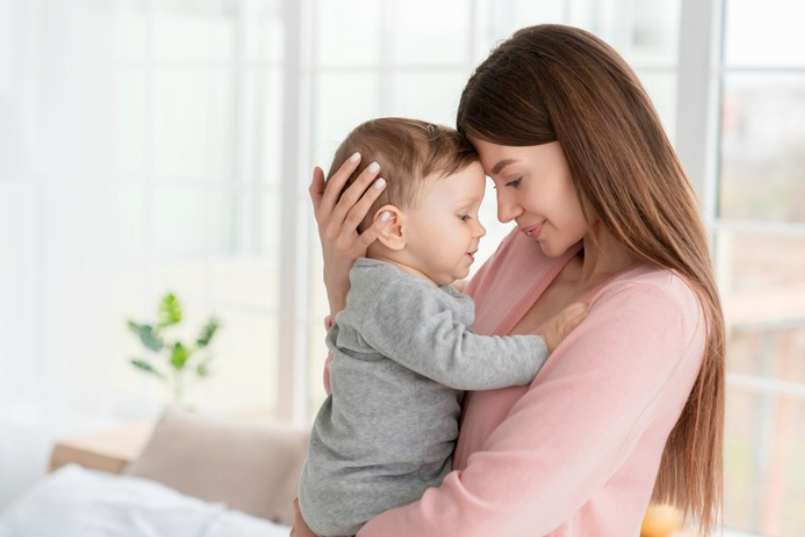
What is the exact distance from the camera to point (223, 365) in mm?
5008

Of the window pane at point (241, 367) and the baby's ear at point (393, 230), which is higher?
the baby's ear at point (393, 230)

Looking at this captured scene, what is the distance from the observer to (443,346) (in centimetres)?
151

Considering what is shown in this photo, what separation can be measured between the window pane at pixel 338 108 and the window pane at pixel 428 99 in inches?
3.0

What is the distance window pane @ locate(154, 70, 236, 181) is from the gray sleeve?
115 inches

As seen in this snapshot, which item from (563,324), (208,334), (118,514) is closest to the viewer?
(563,324)

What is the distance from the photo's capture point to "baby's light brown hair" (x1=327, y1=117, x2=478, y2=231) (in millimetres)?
1590

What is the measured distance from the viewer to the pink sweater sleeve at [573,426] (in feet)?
4.65

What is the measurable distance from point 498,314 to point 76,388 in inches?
124

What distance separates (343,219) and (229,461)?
1752mm

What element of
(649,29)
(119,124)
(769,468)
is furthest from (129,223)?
(769,468)

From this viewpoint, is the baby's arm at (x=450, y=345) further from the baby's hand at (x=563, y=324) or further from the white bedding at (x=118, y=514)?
the white bedding at (x=118, y=514)

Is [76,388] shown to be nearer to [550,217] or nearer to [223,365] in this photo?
[223,365]

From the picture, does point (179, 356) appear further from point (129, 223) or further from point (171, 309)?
point (129, 223)

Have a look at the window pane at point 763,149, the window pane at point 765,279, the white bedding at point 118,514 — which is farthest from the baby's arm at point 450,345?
the window pane at point 763,149
